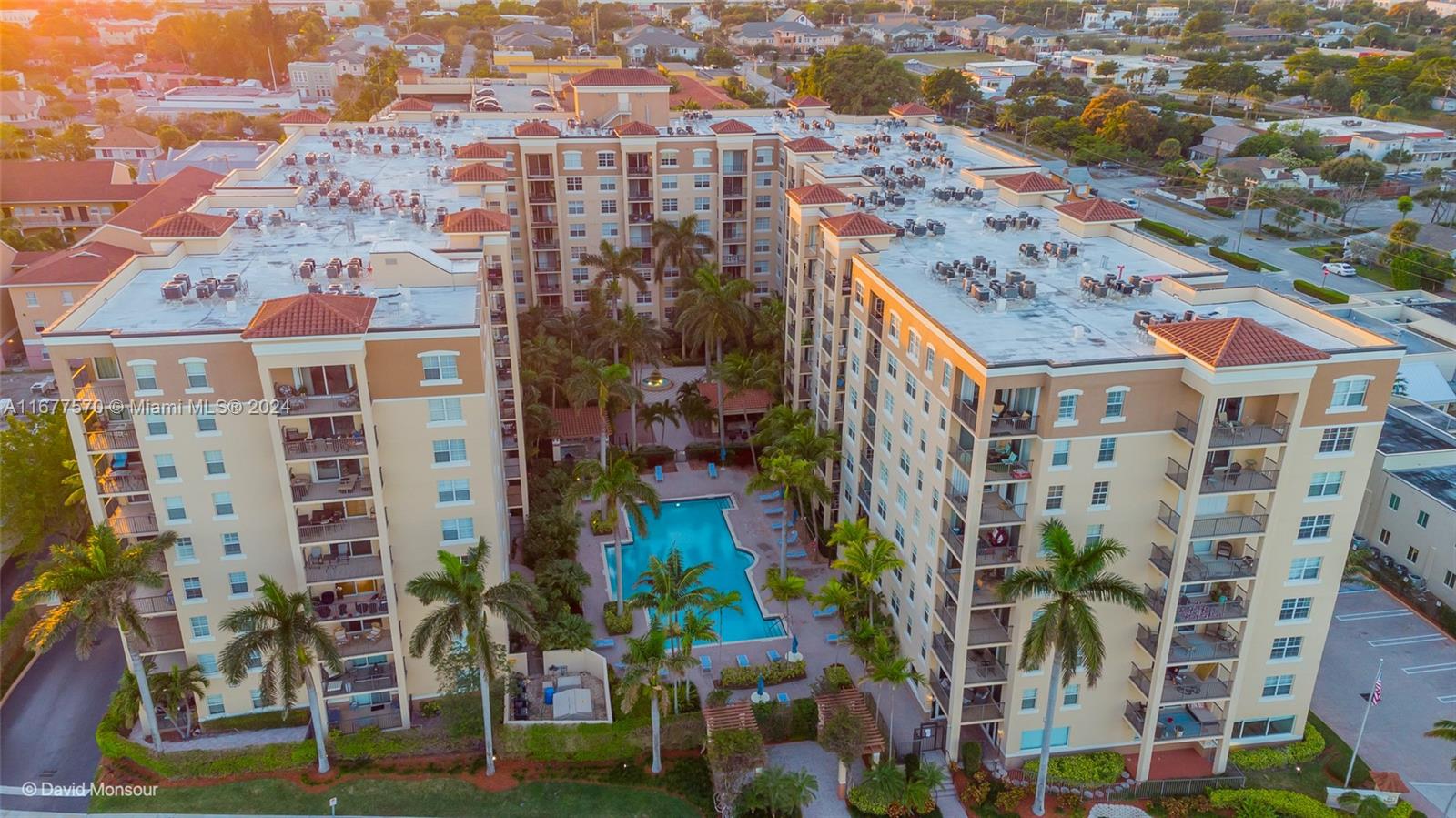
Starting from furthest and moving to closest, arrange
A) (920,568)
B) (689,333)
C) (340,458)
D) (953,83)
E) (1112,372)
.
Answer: (953,83) < (689,333) < (920,568) < (340,458) < (1112,372)

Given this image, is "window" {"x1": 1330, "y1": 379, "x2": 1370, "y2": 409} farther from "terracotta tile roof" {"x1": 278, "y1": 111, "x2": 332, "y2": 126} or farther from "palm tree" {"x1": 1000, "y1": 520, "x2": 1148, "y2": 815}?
"terracotta tile roof" {"x1": 278, "y1": 111, "x2": 332, "y2": 126}

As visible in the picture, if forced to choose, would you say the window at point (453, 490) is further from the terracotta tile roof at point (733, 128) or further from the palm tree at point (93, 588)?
the terracotta tile roof at point (733, 128)

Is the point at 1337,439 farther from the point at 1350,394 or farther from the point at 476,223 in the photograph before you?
the point at 476,223

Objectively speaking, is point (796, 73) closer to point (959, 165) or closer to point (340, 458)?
point (959, 165)

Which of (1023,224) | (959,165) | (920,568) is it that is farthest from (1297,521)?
(959,165)

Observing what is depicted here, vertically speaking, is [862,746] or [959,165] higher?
[959,165]

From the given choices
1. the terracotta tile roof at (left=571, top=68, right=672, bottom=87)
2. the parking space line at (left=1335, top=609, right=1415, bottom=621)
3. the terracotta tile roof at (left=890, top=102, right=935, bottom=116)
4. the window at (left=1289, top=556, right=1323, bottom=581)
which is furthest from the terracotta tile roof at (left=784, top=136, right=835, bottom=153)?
the parking space line at (left=1335, top=609, right=1415, bottom=621)

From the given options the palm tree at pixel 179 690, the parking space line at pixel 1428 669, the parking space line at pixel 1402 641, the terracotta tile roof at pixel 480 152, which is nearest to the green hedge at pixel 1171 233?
the parking space line at pixel 1402 641

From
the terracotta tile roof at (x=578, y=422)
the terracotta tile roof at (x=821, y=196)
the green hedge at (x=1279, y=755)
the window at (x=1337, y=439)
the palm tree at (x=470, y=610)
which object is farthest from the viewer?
the terracotta tile roof at (x=578, y=422)
